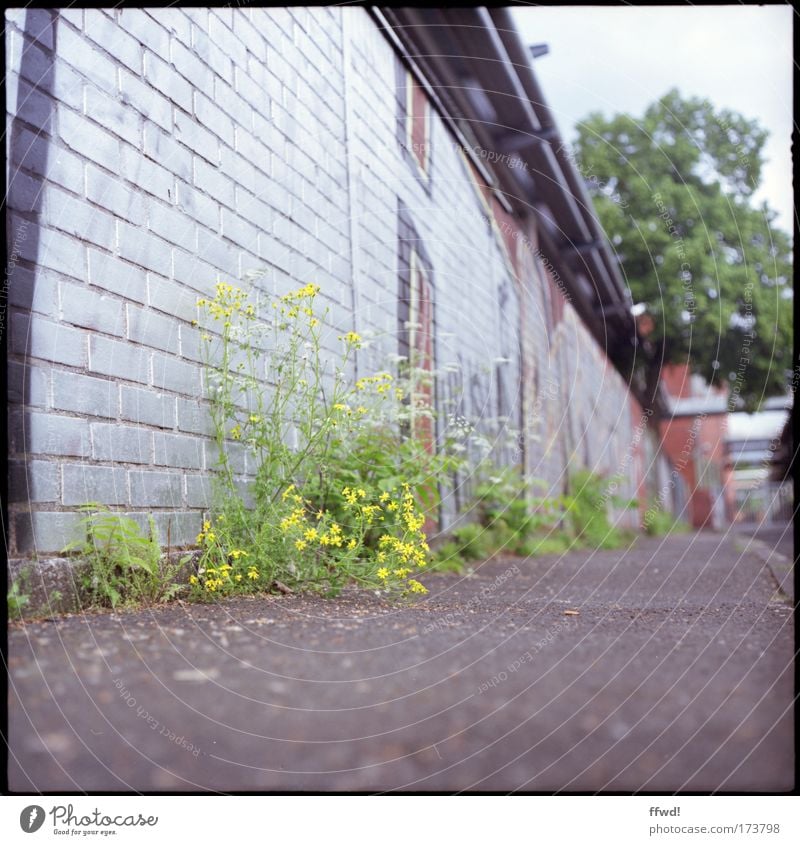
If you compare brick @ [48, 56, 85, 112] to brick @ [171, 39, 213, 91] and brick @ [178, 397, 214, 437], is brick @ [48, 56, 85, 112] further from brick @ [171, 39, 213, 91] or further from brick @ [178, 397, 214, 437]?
brick @ [178, 397, 214, 437]

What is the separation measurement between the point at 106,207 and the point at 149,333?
1.16ft

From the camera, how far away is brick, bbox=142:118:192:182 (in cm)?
239

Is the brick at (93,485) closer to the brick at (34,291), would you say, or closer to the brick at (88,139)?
the brick at (34,291)

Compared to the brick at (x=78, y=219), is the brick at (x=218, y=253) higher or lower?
higher

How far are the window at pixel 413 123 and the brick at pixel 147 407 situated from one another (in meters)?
2.67

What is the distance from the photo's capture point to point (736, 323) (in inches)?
479

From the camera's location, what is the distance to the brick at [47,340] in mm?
1906

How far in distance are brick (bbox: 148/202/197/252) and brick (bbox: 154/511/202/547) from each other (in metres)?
0.78

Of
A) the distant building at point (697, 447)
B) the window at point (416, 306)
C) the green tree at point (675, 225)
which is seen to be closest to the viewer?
the window at point (416, 306)

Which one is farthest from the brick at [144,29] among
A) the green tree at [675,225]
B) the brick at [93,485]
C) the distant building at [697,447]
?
the distant building at [697,447]

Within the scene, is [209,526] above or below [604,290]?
below

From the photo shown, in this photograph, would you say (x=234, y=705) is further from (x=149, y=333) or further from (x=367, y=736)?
(x=149, y=333)
